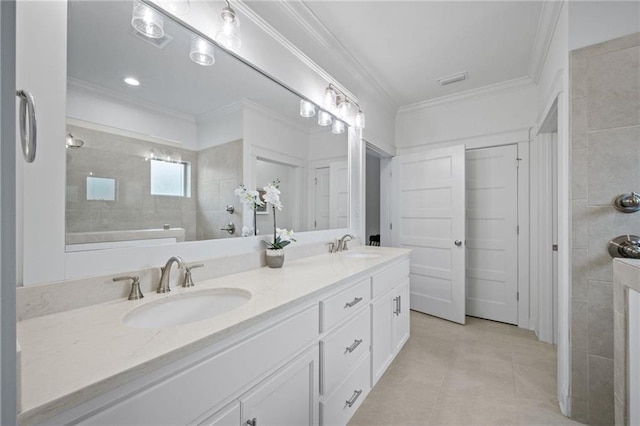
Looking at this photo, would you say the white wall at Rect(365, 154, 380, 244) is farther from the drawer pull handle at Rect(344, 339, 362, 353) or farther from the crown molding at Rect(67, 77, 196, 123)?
the crown molding at Rect(67, 77, 196, 123)

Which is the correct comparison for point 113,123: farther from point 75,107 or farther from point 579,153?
point 579,153

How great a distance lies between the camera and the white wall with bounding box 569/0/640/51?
57.5 inches

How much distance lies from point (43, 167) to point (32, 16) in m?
0.48

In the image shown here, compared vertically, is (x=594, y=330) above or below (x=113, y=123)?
below

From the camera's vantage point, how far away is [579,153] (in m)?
1.54

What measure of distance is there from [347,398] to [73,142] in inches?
67.3

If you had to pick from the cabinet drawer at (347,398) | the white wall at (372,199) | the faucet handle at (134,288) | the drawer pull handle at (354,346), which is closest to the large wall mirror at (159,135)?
the faucet handle at (134,288)

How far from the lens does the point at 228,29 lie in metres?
1.41

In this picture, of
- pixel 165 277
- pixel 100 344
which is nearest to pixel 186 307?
pixel 165 277

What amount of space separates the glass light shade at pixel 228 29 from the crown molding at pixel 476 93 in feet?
8.52

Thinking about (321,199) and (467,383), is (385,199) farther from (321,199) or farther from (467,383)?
(467,383)

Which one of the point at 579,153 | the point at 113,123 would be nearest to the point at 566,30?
the point at 579,153

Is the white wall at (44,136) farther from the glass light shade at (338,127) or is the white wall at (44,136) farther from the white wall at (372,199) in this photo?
the white wall at (372,199)

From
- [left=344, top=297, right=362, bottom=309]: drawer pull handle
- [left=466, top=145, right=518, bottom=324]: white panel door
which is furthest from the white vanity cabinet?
[left=466, top=145, right=518, bottom=324]: white panel door
